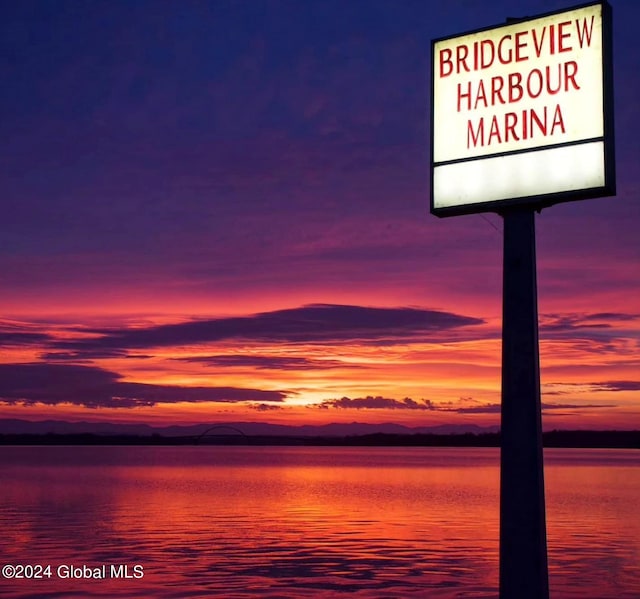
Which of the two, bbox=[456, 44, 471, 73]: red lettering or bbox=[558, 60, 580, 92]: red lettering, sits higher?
bbox=[456, 44, 471, 73]: red lettering

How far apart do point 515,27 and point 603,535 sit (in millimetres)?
34123

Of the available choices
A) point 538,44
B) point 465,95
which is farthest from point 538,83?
point 465,95

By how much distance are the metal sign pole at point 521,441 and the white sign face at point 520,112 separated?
44.6 inches

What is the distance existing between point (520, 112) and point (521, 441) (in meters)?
5.01

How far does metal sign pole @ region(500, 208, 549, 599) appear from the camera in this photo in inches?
588

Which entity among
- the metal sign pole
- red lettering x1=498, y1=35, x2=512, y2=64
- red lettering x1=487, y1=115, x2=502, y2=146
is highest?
red lettering x1=498, y1=35, x2=512, y2=64

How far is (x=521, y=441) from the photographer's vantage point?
15.2m

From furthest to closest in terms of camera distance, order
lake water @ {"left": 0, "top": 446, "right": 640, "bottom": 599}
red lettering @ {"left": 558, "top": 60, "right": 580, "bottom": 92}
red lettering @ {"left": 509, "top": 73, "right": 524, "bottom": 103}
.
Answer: lake water @ {"left": 0, "top": 446, "right": 640, "bottom": 599}, red lettering @ {"left": 509, "top": 73, "right": 524, "bottom": 103}, red lettering @ {"left": 558, "top": 60, "right": 580, "bottom": 92}

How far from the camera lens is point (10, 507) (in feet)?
191

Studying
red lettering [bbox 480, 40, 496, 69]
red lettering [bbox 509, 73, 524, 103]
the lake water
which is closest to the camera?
red lettering [bbox 509, 73, 524, 103]

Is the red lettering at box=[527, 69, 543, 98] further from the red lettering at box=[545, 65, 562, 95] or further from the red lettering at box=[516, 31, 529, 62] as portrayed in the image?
the red lettering at box=[516, 31, 529, 62]

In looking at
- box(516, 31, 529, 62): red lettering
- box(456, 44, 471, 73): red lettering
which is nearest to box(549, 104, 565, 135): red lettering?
box(516, 31, 529, 62): red lettering

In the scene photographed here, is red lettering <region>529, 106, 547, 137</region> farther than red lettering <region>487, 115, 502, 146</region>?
No

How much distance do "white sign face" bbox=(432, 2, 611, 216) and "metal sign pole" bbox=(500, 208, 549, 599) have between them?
1132mm
